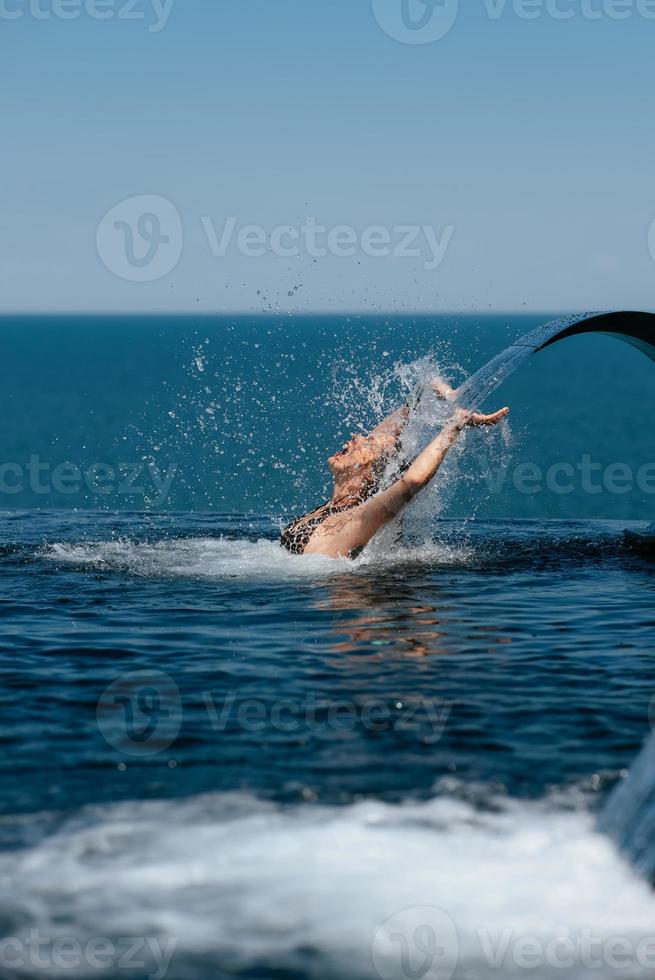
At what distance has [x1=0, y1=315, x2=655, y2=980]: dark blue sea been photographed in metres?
7.40

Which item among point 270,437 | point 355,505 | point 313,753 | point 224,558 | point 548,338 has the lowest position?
point 313,753

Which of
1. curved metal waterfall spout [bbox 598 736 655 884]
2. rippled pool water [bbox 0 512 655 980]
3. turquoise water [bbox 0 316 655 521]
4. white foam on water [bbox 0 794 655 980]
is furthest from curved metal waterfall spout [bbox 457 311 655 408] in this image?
white foam on water [bbox 0 794 655 980]

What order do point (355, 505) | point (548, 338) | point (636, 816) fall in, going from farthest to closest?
point (355, 505) → point (548, 338) → point (636, 816)

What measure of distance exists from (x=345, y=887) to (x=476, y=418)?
805cm

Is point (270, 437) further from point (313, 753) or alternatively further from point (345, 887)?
point (345, 887)

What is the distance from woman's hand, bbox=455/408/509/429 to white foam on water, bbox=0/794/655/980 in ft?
22.9

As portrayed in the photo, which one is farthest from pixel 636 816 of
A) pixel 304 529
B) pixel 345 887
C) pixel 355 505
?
pixel 304 529

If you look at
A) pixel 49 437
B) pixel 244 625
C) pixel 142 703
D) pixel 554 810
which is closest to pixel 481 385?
pixel 244 625

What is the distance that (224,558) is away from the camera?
17.0 meters

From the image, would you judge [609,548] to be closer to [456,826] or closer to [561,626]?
[561,626]

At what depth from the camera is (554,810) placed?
8.72m

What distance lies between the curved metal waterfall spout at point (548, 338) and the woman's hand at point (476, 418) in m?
0.28

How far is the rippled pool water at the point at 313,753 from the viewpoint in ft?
25.1

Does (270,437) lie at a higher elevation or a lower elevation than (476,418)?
lower
